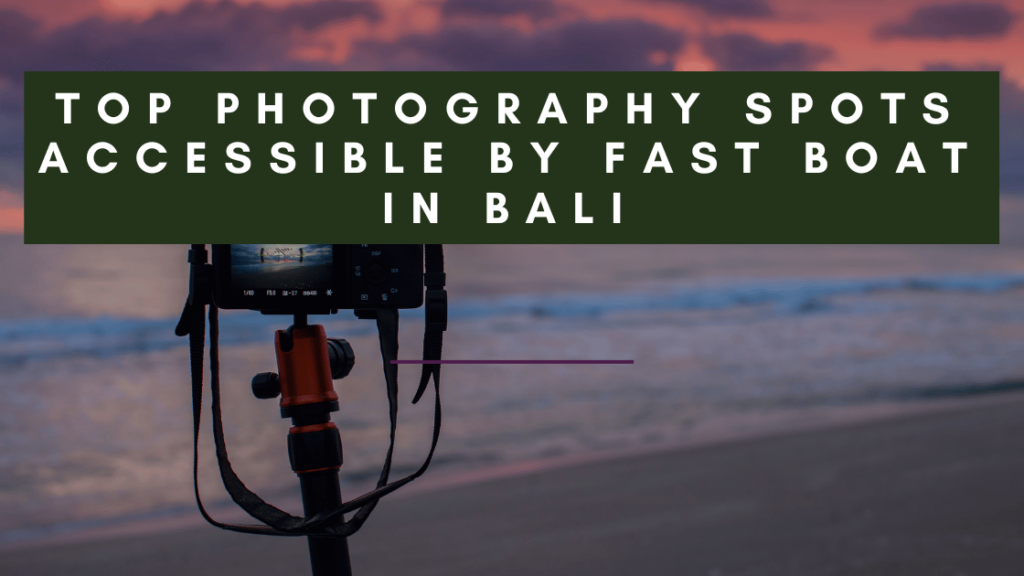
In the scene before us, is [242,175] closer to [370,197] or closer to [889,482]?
[370,197]

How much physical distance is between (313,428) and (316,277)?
0.80 feet

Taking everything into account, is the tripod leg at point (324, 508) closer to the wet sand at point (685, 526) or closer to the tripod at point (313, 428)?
the tripod at point (313, 428)

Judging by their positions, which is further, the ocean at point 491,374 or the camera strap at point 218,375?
the ocean at point 491,374

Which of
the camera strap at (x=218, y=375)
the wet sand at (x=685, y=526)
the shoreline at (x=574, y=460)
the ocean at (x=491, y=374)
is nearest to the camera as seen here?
the camera strap at (x=218, y=375)

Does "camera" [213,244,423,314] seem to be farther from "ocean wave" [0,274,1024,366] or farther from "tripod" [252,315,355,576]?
"ocean wave" [0,274,1024,366]

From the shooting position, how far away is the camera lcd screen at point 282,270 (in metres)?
1.45

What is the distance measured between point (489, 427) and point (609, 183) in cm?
322

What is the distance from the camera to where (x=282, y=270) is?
1467 mm

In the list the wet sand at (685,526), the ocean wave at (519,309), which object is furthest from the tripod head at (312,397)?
the ocean wave at (519,309)

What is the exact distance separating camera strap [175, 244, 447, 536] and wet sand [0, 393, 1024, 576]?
64.7 inches

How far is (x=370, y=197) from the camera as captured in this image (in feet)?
5.74

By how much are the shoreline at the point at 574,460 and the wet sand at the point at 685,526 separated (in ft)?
0.28

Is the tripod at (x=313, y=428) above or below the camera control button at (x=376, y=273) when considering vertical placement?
below

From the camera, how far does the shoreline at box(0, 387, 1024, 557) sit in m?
3.52
